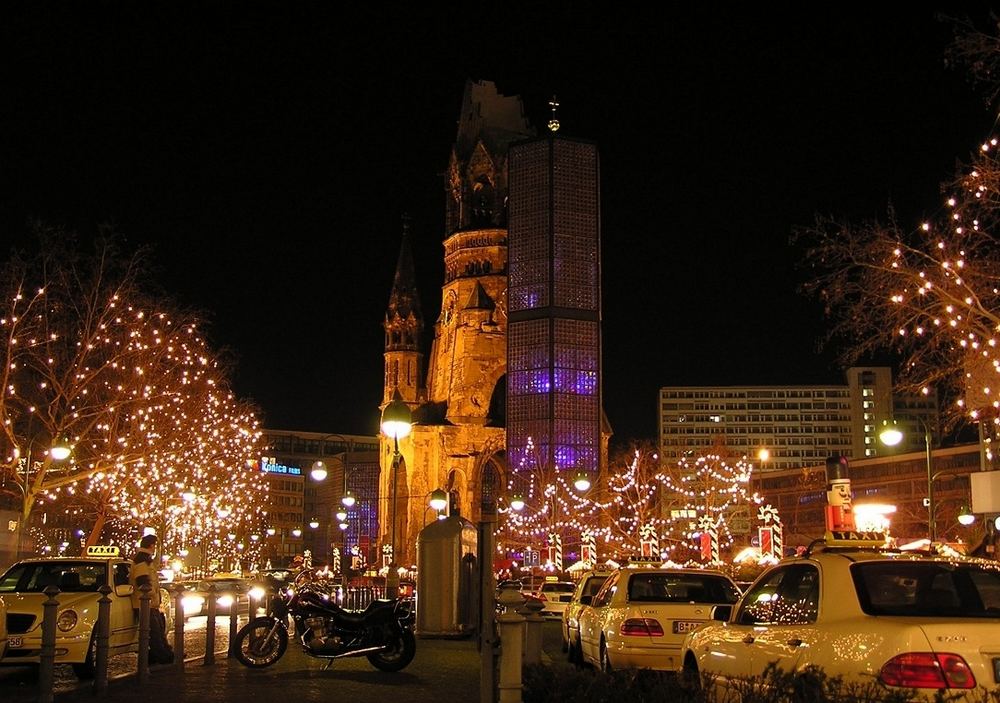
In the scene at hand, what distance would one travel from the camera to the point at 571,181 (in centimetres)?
7975

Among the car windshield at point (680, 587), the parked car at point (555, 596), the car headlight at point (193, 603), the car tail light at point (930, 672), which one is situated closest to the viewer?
the car tail light at point (930, 672)

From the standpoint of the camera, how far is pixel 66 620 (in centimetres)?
1535

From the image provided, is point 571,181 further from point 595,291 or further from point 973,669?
point 973,669

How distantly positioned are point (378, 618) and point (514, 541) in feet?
199

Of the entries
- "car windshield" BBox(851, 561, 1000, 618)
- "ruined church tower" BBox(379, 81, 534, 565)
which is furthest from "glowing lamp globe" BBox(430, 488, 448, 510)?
"ruined church tower" BBox(379, 81, 534, 565)

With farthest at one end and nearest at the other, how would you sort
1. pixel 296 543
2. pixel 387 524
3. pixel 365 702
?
1. pixel 296 543
2. pixel 387 524
3. pixel 365 702

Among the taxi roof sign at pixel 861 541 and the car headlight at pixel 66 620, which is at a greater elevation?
the taxi roof sign at pixel 861 541

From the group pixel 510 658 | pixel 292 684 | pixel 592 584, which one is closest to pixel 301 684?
pixel 292 684

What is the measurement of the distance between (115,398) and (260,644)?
21415 millimetres

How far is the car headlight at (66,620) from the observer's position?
15.3 metres

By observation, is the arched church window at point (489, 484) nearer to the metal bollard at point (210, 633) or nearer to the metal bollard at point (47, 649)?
the metal bollard at point (210, 633)

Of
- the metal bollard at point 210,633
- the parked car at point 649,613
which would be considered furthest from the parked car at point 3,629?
the parked car at point 649,613

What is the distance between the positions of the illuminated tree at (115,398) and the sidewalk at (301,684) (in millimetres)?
15401

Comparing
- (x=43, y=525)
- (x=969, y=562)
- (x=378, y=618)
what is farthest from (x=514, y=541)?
(x=969, y=562)
